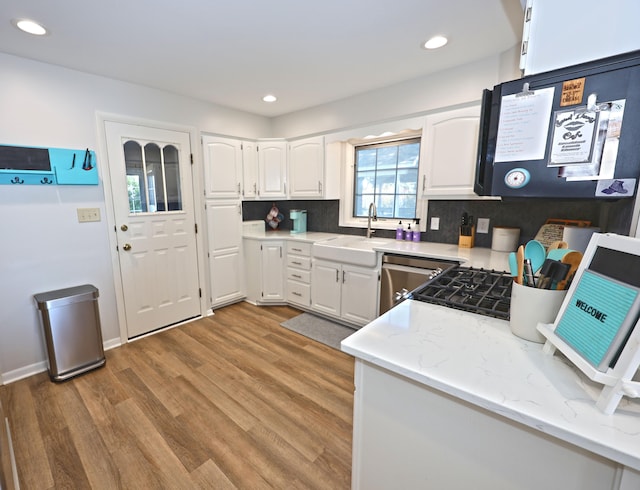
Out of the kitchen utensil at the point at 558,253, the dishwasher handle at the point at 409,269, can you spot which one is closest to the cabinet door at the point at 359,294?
→ the dishwasher handle at the point at 409,269

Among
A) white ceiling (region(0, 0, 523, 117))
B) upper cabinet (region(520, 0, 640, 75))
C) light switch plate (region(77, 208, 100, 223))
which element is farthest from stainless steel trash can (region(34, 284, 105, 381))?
upper cabinet (region(520, 0, 640, 75))

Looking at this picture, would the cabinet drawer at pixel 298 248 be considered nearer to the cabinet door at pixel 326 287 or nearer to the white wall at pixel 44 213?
the cabinet door at pixel 326 287

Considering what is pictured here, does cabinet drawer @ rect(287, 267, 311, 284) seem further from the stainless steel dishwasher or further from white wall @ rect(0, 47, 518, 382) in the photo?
white wall @ rect(0, 47, 518, 382)

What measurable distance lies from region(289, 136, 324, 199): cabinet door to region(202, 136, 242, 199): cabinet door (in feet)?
2.12

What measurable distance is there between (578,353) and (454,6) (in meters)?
1.87

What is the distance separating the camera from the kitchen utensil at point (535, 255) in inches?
37.6

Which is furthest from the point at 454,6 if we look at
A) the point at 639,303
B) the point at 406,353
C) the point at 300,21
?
the point at 406,353

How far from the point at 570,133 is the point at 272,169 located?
3.19 meters

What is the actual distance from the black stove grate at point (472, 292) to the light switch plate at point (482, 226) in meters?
1.12

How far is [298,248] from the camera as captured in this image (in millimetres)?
3371

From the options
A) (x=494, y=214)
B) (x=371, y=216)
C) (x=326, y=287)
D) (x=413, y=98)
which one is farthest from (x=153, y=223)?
(x=494, y=214)

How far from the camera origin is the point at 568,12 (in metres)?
0.84

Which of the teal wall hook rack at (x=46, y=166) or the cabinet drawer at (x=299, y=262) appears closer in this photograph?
the teal wall hook rack at (x=46, y=166)

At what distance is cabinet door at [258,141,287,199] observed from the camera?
3623mm
